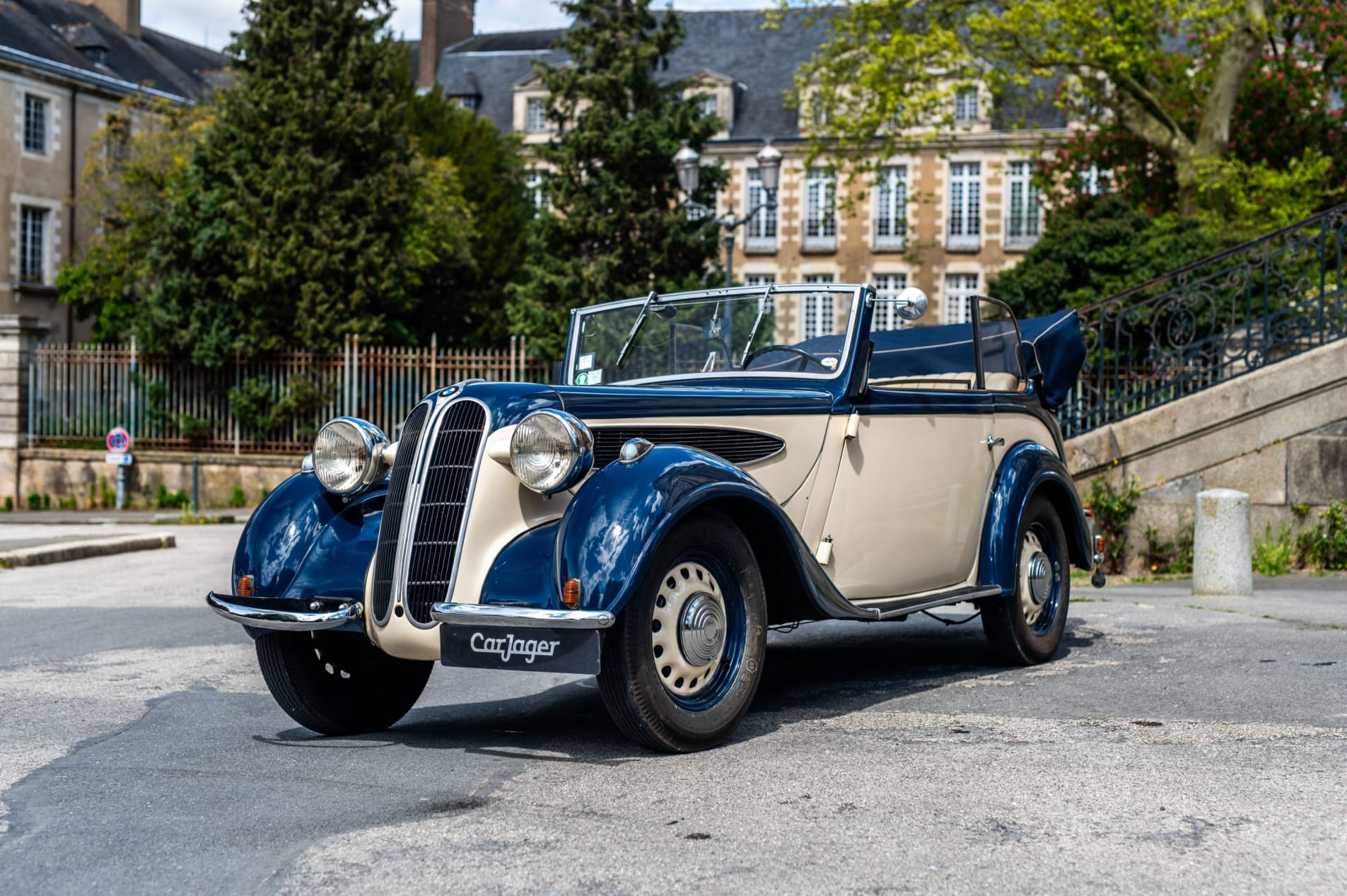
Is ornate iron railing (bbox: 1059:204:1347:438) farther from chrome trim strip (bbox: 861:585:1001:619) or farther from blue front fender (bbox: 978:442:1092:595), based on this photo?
chrome trim strip (bbox: 861:585:1001:619)

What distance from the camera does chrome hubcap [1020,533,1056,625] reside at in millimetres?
7691

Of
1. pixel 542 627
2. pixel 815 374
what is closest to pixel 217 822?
pixel 542 627

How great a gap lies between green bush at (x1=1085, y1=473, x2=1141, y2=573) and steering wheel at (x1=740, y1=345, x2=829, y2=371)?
Result: 706 centimetres

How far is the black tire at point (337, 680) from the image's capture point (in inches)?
232

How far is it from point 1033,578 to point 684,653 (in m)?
2.99

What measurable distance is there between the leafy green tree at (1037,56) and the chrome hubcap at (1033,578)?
608 inches

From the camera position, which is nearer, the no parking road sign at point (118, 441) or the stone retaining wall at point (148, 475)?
the no parking road sign at point (118, 441)

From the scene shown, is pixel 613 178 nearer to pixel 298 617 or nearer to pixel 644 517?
pixel 298 617

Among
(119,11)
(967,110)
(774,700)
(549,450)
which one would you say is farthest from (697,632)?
(119,11)

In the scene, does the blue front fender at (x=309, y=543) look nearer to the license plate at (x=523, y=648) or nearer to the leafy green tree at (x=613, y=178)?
the license plate at (x=523, y=648)

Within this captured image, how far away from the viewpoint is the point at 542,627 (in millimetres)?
5039

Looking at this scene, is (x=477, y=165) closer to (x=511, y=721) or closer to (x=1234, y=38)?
(x=1234, y=38)

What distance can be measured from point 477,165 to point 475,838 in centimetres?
4243

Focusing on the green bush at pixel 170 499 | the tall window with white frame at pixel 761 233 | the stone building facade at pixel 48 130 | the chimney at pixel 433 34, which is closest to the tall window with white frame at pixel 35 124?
the stone building facade at pixel 48 130
